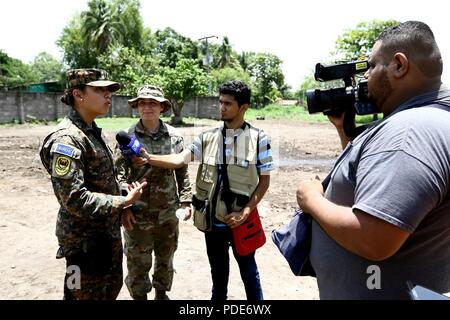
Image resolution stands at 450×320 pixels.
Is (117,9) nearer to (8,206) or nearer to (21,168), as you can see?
(21,168)

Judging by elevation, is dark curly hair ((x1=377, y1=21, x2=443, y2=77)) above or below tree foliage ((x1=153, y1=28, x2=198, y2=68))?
below

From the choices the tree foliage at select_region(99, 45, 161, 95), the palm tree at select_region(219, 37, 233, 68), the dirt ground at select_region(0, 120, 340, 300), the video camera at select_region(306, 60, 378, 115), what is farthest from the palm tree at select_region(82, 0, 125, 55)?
the video camera at select_region(306, 60, 378, 115)

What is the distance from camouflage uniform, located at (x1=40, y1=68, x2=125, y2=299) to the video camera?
4.80ft

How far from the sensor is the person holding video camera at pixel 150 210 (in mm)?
3209

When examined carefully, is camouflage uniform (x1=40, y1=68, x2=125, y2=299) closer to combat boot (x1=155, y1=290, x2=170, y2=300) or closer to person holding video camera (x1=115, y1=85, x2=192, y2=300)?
person holding video camera (x1=115, y1=85, x2=192, y2=300)

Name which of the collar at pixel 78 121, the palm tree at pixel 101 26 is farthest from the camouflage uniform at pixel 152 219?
the palm tree at pixel 101 26

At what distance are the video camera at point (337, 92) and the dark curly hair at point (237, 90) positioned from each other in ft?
3.89

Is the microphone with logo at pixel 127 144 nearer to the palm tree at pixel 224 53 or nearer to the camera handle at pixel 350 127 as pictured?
the camera handle at pixel 350 127

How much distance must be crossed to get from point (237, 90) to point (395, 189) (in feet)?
6.28

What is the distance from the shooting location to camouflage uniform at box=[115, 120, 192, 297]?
10.5ft

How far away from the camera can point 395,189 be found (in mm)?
1170

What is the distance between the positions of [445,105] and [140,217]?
2545 mm

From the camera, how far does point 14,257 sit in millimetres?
4336

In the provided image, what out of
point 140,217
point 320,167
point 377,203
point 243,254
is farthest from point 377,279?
point 320,167
